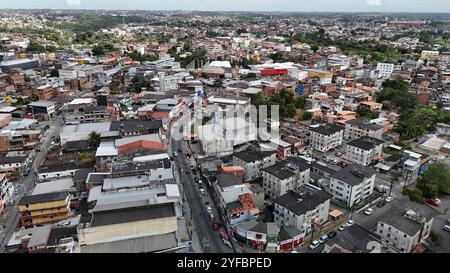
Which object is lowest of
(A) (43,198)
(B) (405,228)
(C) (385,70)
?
(B) (405,228)

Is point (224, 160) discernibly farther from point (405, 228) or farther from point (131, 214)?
point (405, 228)

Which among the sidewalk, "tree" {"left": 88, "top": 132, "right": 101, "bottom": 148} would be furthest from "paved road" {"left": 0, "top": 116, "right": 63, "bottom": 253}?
the sidewalk

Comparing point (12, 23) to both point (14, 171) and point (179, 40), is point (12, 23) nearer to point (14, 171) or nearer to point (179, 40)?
point (179, 40)

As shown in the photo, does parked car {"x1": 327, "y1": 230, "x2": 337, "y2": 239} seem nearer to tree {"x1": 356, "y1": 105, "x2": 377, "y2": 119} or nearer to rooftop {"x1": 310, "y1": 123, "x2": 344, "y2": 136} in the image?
rooftop {"x1": 310, "y1": 123, "x2": 344, "y2": 136}

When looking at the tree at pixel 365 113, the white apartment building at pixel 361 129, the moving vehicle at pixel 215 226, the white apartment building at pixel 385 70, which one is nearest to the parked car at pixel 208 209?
the moving vehicle at pixel 215 226

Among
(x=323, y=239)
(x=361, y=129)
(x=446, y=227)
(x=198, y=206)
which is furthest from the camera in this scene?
(x=361, y=129)

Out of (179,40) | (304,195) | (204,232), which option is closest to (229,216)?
(204,232)

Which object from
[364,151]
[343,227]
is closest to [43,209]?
[343,227]
